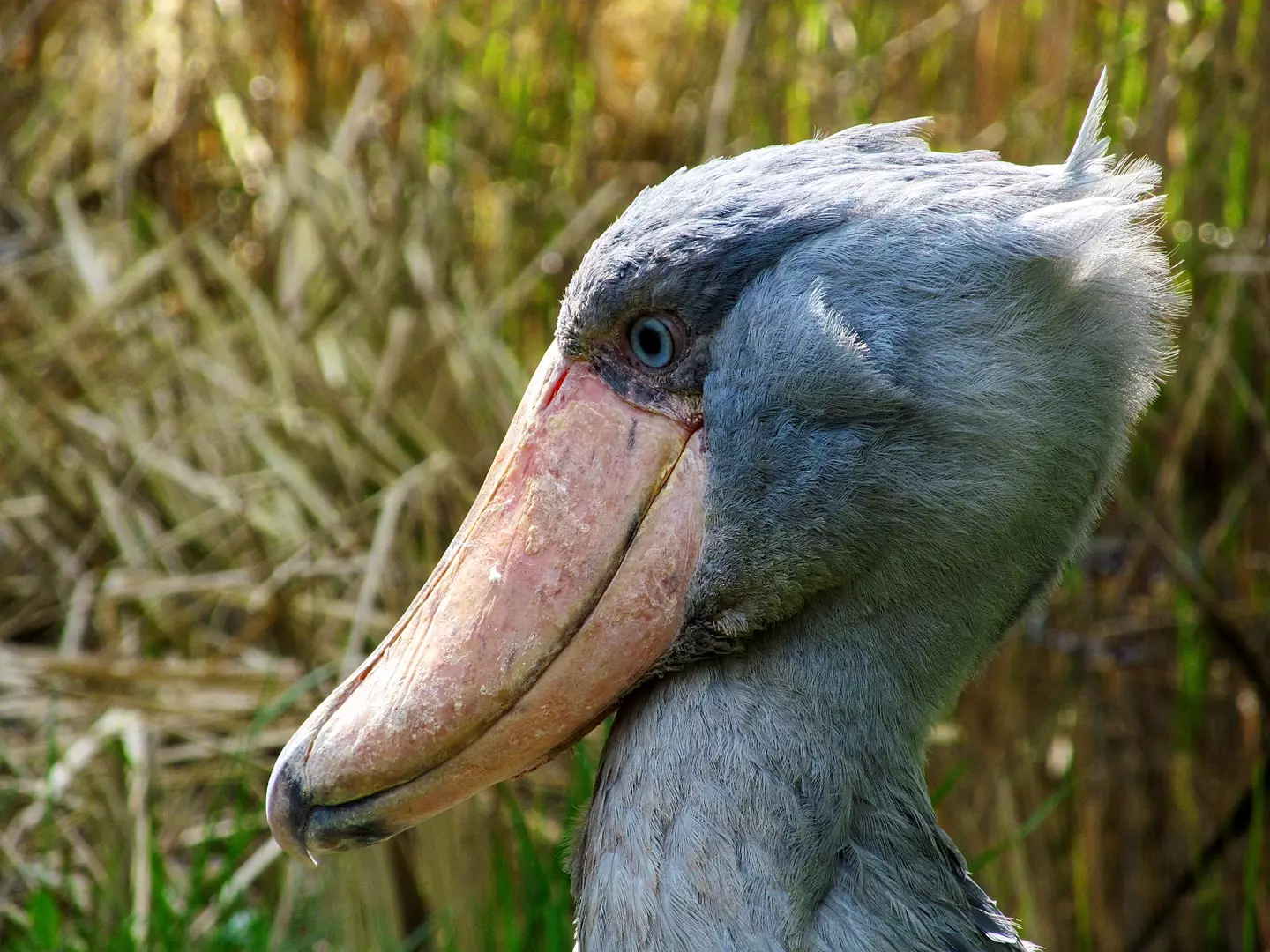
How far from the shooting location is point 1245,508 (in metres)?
3.02

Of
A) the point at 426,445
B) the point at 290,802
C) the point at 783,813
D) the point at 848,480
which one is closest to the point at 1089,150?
the point at 848,480

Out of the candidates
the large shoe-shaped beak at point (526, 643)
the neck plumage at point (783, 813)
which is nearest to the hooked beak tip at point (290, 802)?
the large shoe-shaped beak at point (526, 643)

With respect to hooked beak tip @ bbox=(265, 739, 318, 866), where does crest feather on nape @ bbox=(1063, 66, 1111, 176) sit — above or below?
above

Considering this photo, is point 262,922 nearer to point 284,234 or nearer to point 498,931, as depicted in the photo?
point 498,931

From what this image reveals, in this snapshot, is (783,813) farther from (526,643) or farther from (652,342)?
(652,342)

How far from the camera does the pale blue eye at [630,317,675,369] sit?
140 centimetres

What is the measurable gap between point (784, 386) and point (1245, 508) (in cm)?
201

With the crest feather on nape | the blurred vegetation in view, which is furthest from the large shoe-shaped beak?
the blurred vegetation

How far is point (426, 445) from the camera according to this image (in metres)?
3.43

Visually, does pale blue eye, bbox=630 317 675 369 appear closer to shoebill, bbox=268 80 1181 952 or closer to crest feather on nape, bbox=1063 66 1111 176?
shoebill, bbox=268 80 1181 952

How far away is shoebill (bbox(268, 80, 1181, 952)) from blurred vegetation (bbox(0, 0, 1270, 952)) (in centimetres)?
97

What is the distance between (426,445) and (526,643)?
6.87 feet

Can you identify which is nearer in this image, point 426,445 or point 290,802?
point 290,802

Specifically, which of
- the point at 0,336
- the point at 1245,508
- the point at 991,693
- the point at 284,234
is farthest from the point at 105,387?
the point at 1245,508
